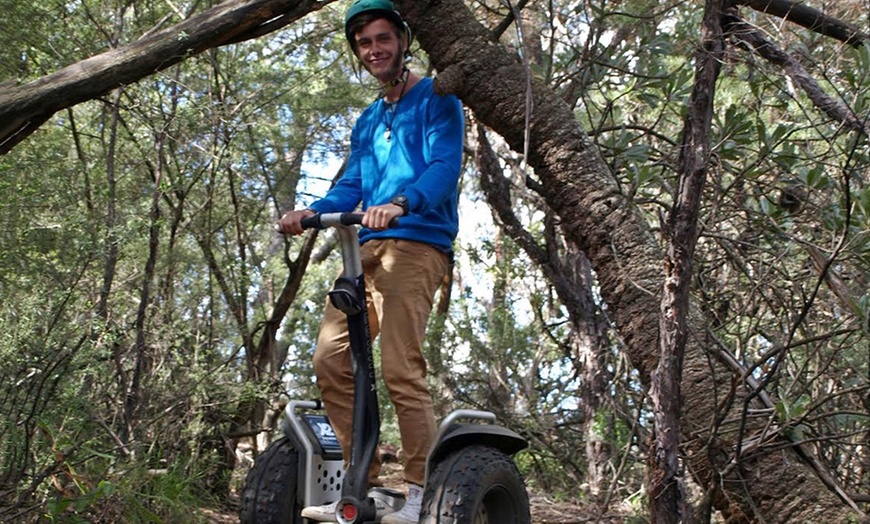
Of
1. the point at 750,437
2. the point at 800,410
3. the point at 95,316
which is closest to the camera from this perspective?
the point at 800,410

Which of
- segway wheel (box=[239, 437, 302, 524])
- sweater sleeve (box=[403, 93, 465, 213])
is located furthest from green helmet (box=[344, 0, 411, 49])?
segway wheel (box=[239, 437, 302, 524])

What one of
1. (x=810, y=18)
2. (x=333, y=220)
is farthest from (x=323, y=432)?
(x=810, y=18)

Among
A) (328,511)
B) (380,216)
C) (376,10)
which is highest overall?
(376,10)

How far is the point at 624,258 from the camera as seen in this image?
12.1 feet

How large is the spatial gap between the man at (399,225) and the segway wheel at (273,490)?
18 centimetres

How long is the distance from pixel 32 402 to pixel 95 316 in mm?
591

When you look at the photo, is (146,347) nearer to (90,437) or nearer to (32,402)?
(90,437)

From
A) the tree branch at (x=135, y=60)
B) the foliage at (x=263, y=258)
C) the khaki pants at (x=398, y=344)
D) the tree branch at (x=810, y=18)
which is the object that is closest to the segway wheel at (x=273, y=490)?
the khaki pants at (x=398, y=344)

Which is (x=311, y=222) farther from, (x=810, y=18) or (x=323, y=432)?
(x=810, y=18)

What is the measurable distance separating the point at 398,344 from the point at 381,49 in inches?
48.8

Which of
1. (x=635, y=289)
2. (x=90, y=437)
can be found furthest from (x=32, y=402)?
(x=635, y=289)

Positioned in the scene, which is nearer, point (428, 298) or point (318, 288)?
point (428, 298)

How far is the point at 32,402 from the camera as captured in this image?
396cm

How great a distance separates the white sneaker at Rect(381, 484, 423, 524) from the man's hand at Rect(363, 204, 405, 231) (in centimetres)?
99
